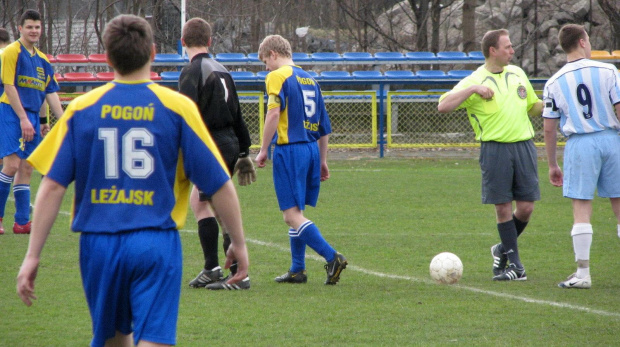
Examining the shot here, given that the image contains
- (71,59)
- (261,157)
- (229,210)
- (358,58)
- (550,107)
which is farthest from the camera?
(358,58)

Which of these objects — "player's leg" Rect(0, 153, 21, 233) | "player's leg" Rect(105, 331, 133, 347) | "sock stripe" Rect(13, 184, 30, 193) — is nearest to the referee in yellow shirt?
"player's leg" Rect(105, 331, 133, 347)

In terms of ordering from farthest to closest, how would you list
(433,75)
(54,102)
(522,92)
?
(433,75) → (54,102) → (522,92)

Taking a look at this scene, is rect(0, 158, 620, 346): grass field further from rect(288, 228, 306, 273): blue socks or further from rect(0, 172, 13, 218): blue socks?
rect(0, 172, 13, 218): blue socks

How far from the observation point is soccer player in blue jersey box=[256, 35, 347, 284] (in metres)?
6.28

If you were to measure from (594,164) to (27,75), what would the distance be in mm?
5752

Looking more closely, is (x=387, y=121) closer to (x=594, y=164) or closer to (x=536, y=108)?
(x=536, y=108)

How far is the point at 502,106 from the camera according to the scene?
638 centimetres

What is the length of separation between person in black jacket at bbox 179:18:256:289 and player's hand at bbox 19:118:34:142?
2961 millimetres

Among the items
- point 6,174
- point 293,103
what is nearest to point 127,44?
point 293,103

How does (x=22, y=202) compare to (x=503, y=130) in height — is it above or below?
below

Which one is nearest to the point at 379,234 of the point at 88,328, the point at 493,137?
the point at 493,137

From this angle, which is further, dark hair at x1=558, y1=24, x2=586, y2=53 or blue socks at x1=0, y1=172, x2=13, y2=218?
blue socks at x1=0, y1=172, x2=13, y2=218

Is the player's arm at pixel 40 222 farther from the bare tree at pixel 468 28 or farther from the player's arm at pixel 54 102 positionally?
the bare tree at pixel 468 28

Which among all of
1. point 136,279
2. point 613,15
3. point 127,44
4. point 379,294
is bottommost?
point 379,294
